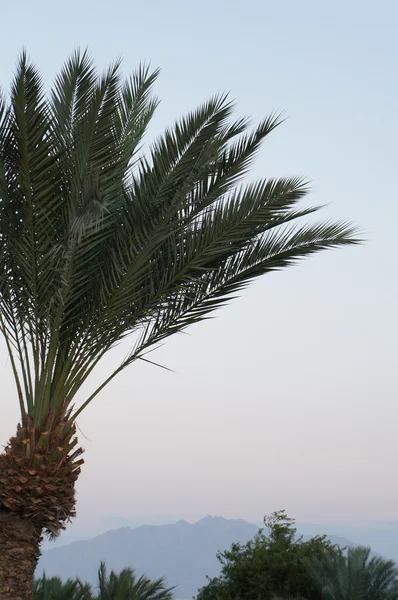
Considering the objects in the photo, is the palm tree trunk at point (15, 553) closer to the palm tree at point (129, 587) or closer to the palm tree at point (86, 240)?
the palm tree at point (86, 240)

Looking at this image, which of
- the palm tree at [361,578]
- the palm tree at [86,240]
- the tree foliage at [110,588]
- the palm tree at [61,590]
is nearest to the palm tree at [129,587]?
the tree foliage at [110,588]

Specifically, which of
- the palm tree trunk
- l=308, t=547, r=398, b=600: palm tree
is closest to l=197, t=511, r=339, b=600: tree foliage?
l=308, t=547, r=398, b=600: palm tree

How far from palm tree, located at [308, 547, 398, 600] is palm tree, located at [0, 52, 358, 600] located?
32.6ft

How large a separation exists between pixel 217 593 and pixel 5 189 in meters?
17.4

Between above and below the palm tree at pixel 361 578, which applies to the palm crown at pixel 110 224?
above

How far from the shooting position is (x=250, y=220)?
346 inches

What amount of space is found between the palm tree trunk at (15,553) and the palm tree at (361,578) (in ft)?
33.0

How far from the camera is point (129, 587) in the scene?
598 inches

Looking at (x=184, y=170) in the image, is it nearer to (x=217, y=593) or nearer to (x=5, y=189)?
(x=5, y=189)

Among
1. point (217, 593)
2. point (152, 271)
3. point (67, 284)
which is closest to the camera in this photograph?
point (67, 284)

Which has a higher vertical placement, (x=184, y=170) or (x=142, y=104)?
(x=142, y=104)

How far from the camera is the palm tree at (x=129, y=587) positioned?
15086 millimetres

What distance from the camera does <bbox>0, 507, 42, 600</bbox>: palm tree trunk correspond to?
834 cm

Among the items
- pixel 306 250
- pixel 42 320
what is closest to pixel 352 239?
pixel 306 250
